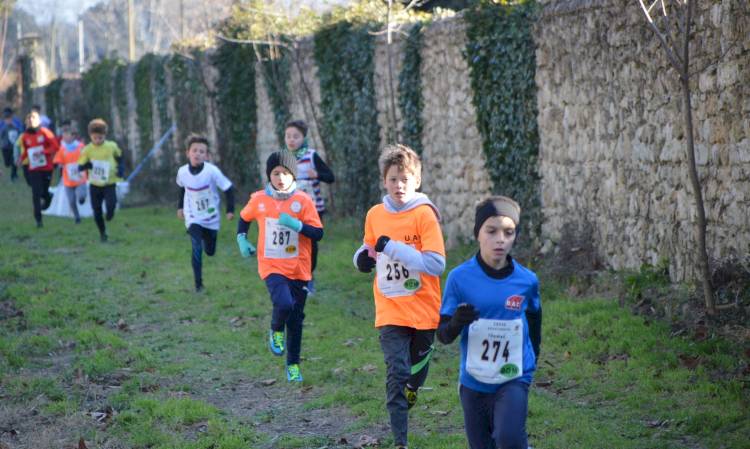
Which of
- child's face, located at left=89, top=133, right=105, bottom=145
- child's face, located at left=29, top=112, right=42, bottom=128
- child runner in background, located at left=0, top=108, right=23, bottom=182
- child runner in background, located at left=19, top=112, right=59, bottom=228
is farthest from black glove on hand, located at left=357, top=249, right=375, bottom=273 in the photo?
child runner in background, located at left=0, top=108, right=23, bottom=182

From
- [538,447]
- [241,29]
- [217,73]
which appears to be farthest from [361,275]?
[217,73]

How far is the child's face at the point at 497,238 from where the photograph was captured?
5256 millimetres

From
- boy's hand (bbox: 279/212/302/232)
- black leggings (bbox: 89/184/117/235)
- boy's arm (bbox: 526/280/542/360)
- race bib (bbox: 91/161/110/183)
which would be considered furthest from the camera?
black leggings (bbox: 89/184/117/235)

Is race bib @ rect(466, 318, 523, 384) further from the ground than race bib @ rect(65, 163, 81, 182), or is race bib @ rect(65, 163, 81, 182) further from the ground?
race bib @ rect(65, 163, 81, 182)

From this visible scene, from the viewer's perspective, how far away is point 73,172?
20.1 meters

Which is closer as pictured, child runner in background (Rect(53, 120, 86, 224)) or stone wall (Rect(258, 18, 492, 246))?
stone wall (Rect(258, 18, 492, 246))

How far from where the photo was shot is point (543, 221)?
12664mm

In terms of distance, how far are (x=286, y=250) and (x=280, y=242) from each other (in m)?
0.08

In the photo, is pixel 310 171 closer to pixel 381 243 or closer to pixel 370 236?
pixel 370 236

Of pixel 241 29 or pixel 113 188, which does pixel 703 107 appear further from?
pixel 241 29

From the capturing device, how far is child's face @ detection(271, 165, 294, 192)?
8.66 m

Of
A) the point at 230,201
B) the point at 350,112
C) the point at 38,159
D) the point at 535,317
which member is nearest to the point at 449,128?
the point at 350,112

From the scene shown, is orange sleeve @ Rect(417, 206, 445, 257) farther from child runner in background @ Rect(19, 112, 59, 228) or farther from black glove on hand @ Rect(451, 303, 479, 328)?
child runner in background @ Rect(19, 112, 59, 228)

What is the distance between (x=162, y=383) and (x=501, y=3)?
688 centimetres
